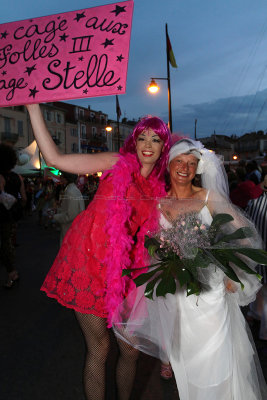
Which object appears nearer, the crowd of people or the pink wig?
the crowd of people

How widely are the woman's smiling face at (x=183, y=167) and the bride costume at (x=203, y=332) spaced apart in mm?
231

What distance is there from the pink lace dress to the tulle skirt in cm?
18

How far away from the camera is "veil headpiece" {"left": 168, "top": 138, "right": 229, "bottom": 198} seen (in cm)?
225

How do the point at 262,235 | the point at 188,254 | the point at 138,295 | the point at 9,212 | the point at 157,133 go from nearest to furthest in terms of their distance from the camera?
1. the point at 188,254
2. the point at 138,295
3. the point at 157,133
4. the point at 262,235
5. the point at 9,212

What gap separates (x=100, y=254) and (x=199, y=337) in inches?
30.4

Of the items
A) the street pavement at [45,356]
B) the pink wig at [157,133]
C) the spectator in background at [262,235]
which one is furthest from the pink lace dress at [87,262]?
the spectator in background at [262,235]

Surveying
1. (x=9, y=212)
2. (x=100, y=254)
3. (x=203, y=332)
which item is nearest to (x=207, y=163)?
(x=100, y=254)

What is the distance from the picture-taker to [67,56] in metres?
2.01

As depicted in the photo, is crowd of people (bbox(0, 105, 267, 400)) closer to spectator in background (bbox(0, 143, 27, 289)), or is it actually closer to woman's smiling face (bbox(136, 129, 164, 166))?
woman's smiling face (bbox(136, 129, 164, 166))

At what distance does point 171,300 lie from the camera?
1977 mm

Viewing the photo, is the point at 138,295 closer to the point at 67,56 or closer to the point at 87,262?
the point at 87,262

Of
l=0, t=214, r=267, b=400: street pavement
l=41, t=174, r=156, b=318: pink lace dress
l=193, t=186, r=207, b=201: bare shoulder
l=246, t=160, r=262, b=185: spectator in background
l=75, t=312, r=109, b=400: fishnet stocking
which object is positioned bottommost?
l=0, t=214, r=267, b=400: street pavement

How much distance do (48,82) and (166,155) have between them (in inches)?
34.5

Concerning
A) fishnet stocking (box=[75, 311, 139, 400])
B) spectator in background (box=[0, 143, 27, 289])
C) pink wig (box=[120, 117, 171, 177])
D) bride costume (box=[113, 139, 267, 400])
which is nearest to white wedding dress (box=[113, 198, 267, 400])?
bride costume (box=[113, 139, 267, 400])
